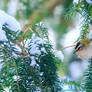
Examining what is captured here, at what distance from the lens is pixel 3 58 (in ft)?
2.48

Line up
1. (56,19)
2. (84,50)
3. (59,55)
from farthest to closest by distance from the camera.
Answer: (56,19) < (59,55) < (84,50)

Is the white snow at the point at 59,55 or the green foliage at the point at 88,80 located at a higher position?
the white snow at the point at 59,55

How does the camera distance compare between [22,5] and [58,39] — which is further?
[58,39]

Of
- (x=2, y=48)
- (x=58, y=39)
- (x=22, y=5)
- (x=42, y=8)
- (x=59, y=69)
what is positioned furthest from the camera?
(x=58, y=39)

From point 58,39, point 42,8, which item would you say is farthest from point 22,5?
point 58,39

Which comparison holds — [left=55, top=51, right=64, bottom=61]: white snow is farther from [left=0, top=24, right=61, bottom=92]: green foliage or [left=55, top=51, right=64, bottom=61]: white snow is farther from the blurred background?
the blurred background

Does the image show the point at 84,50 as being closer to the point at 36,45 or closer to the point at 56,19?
the point at 36,45

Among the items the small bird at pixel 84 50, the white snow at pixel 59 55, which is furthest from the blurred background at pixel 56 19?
the small bird at pixel 84 50

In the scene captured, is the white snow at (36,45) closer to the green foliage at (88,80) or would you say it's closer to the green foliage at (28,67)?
the green foliage at (28,67)

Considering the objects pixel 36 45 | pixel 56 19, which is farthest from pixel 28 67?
pixel 56 19

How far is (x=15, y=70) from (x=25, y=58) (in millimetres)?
38

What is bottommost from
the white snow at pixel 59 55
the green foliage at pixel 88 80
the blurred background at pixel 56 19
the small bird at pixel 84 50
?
the green foliage at pixel 88 80

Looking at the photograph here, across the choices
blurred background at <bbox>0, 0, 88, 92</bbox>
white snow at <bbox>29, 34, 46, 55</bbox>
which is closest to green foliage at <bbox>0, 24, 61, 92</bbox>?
white snow at <bbox>29, 34, 46, 55</bbox>

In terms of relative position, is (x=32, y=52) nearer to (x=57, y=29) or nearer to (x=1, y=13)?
(x=1, y=13)
